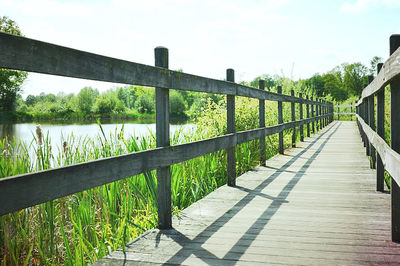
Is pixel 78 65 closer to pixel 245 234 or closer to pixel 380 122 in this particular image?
pixel 245 234

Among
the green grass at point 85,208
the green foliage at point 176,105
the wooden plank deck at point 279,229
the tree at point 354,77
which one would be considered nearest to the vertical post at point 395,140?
the wooden plank deck at point 279,229

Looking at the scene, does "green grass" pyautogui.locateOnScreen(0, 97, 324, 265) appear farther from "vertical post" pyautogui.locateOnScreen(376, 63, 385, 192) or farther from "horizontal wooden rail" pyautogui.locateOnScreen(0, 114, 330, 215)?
"vertical post" pyautogui.locateOnScreen(376, 63, 385, 192)

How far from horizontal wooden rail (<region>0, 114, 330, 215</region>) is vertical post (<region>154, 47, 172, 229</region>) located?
0.09 meters

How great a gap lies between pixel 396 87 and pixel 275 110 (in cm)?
845

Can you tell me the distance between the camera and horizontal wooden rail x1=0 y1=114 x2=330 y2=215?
1.63 metres

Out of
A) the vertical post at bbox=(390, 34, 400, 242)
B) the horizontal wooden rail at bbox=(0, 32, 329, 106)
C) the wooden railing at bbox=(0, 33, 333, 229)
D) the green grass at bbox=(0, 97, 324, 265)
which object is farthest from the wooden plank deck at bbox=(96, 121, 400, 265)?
the horizontal wooden rail at bbox=(0, 32, 329, 106)

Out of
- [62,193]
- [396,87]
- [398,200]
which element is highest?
[396,87]

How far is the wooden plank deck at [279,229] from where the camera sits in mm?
2531

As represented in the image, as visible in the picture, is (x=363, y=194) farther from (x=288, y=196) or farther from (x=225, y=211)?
(x=225, y=211)

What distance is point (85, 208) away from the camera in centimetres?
364

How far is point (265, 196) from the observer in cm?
437

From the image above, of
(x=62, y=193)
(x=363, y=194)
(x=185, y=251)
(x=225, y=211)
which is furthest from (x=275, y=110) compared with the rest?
(x=62, y=193)

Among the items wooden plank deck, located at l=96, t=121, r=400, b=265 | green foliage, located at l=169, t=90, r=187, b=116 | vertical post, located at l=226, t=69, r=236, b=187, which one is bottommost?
wooden plank deck, located at l=96, t=121, r=400, b=265

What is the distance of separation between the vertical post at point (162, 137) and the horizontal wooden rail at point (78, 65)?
9 cm
